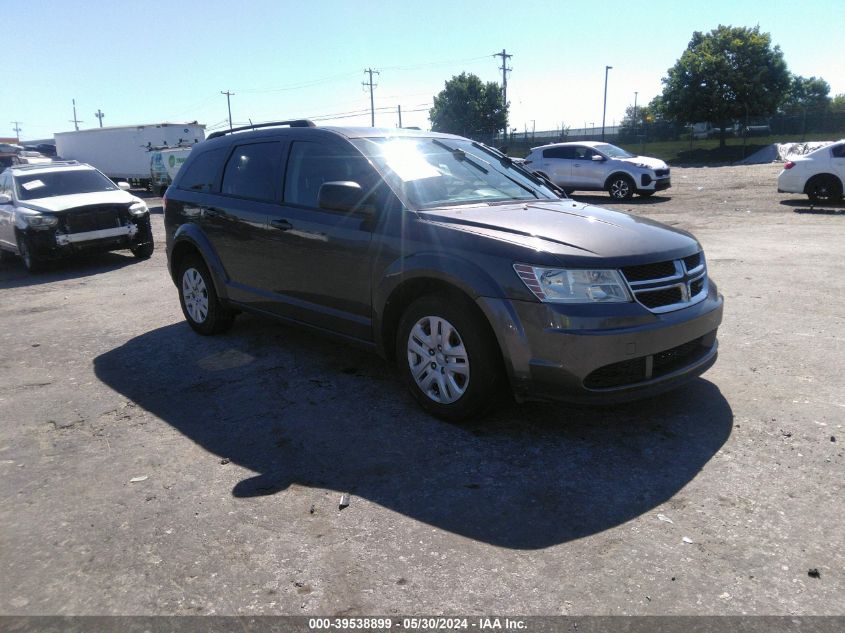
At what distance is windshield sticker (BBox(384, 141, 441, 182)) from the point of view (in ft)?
14.8

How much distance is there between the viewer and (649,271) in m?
3.65

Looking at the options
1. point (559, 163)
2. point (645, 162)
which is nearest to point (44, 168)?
point (559, 163)

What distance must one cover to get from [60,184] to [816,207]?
1638 cm

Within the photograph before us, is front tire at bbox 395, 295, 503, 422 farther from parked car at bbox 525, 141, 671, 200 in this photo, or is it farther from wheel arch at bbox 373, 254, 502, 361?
parked car at bbox 525, 141, 671, 200

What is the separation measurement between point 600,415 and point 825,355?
7.60 ft

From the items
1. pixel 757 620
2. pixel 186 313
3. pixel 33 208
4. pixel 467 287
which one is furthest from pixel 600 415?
pixel 33 208

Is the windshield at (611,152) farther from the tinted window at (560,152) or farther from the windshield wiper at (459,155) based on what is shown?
the windshield wiper at (459,155)

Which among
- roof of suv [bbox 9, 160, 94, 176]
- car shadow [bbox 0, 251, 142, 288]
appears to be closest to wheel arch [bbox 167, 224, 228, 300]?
car shadow [bbox 0, 251, 142, 288]

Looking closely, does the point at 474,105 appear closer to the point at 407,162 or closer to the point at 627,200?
the point at 627,200

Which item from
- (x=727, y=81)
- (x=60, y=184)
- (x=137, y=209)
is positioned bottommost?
(x=137, y=209)

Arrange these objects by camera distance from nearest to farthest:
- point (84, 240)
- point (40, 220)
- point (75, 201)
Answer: point (40, 220) → point (84, 240) → point (75, 201)

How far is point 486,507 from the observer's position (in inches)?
123

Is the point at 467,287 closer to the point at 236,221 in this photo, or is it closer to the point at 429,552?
the point at 429,552

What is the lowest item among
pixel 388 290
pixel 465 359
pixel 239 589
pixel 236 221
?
pixel 239 589
